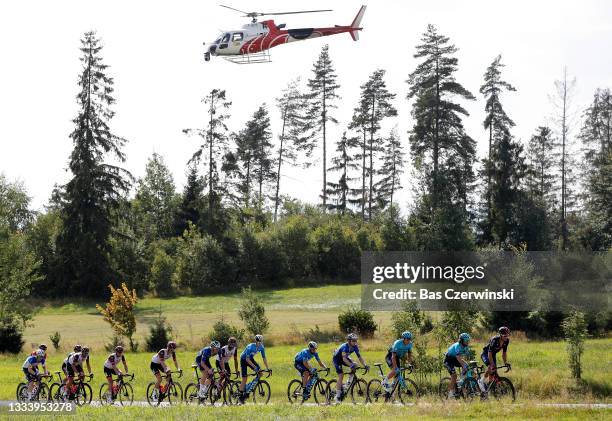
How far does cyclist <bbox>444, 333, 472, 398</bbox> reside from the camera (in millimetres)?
21812

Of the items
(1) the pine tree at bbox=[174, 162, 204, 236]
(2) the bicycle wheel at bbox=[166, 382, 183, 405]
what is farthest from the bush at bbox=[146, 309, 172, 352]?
(1) the pine tree at bbox=[174, 162, 204, 236]

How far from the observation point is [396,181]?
99.2 m

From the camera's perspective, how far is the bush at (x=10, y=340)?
43.0 m

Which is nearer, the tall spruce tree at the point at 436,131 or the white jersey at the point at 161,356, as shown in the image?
the white jersey at the point at 161,356

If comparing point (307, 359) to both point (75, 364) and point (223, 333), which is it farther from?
point (223, 333)

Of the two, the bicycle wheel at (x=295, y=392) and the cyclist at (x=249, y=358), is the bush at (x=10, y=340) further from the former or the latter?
the bicycle wheel at (x=295, y=392)

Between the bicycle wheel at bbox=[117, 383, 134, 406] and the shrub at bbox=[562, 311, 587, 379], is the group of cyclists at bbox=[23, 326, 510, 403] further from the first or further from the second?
the shrub at bbox=[562, 311, 587, 379]

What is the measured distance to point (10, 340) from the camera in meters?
43.2

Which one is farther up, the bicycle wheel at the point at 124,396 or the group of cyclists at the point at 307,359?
the group of cyclists at the point at 307,359

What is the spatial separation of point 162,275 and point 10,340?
28.6 meters

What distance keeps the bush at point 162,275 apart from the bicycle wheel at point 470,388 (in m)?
52.1

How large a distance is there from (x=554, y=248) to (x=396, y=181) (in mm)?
29028

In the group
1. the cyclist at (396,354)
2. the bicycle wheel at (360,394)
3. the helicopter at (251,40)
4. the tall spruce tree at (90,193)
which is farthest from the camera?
the tall spruce tree at (90,193)

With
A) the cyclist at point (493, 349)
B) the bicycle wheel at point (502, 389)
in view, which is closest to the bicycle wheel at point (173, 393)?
the cyclist at point (493, 349)
